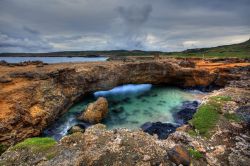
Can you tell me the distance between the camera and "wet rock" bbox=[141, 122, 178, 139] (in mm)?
23938

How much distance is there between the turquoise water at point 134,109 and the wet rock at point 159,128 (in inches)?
51.1

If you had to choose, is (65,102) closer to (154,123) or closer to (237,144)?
(154,123)

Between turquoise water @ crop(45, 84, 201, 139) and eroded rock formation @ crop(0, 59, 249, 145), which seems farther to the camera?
turquoise water @ crop(45, 84, 201, 139)

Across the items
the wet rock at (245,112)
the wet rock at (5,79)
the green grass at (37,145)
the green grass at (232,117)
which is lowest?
the green grass at (232,117)

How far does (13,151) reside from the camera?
13.3 metres

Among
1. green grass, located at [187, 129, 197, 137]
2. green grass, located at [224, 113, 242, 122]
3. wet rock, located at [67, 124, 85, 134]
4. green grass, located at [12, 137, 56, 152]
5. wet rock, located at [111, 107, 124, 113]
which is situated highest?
green grass, located at [12, 137, 56, 152]

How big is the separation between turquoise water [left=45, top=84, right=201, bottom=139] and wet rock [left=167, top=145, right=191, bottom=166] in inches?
516

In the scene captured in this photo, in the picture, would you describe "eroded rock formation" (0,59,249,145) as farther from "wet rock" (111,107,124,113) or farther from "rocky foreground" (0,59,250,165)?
"wet rock" (111,107,124,113)

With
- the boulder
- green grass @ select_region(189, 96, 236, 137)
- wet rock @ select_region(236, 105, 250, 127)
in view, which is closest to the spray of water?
the boulder

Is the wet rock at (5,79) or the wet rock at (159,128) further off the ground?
the wet rock at (5,79)

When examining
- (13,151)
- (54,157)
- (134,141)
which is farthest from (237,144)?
(13,151)

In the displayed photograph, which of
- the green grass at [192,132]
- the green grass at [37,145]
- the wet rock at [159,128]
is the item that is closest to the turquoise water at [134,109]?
the wet rock at [159,128]

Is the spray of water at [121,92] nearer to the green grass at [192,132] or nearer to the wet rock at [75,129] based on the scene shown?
the wet rock at [75,129]

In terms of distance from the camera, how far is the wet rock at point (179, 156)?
12.5 m
